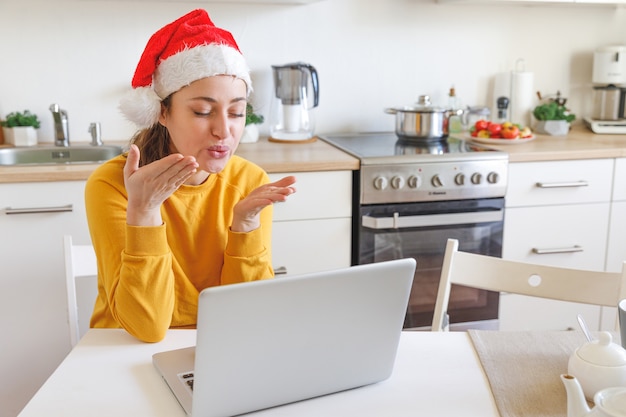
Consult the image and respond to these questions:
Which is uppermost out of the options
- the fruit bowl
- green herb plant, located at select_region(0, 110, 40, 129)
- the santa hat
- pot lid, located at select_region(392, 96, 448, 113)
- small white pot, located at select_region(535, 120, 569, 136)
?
the santa hat

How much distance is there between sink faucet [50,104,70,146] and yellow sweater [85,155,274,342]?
128cm

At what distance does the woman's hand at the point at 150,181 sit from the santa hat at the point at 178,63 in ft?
1.03

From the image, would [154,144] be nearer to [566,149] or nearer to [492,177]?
[492,177]

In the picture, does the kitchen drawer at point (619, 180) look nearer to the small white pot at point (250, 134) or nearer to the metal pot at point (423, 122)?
the metal pot at point (423, 122)

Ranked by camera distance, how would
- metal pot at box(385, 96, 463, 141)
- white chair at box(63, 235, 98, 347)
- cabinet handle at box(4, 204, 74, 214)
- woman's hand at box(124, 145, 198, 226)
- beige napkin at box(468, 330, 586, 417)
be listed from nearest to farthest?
beige napkin at box(468, 330, 586, 417)
woman's hand at box(124, 145, 198, 226)
white chair at box(63, 235, 98, 347)
cabinet handle at box(4, 204, 74, 214)
metal pot at box(385, 96, 463, 141)

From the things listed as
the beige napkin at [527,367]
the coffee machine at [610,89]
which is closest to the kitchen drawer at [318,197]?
the beige napkin at [527,367]

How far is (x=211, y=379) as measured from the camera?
100 centimetres

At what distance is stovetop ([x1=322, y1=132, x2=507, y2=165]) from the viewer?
256 centimetres

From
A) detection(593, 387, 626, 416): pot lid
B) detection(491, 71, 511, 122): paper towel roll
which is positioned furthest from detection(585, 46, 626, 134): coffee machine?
detection(593, 387, 626, 416): pot lid

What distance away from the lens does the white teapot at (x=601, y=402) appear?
85 centimetres

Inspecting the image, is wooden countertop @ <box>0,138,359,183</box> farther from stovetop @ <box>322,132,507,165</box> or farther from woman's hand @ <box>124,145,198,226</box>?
woman's hand @ <box>124,145,198,226</box>

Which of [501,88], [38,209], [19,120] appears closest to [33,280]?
[38,209]

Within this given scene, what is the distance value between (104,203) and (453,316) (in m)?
1.64

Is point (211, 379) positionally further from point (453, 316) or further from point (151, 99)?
point (453, 316)
